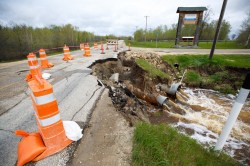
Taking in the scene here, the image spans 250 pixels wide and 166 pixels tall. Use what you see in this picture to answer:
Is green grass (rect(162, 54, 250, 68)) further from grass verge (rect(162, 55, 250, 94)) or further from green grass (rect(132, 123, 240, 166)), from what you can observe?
green grass (rect(132, 123, 240, 166))

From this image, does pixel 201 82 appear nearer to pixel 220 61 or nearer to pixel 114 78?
pixel 220 61

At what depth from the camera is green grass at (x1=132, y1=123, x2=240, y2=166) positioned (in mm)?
2307

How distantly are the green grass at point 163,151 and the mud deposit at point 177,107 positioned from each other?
26.5 inches

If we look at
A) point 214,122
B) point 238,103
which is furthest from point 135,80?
point 238,103

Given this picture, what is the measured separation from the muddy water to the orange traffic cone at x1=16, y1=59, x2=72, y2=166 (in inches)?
205

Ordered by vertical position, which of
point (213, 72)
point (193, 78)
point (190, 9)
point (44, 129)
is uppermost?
point (190, 9)

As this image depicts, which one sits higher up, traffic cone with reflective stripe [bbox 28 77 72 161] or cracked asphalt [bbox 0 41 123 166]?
traffic cone with reflective stripe [bbox 28 77 72 161]

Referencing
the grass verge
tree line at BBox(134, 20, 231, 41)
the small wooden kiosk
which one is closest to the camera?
the grass verge

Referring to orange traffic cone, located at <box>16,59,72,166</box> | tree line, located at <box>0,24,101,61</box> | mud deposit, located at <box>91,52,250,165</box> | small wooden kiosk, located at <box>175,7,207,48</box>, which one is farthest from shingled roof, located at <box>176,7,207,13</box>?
orange traffic cone, located at <box>16,59,72,166</box>

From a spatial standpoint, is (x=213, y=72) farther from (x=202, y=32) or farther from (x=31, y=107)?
(x=202, y=32)

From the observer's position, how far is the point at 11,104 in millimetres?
4289

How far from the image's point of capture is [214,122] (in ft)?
21.7

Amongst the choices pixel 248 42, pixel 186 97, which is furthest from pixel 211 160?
pixel 248 42

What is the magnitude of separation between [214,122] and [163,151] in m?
5.55
